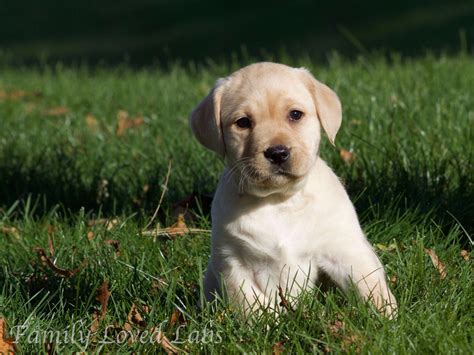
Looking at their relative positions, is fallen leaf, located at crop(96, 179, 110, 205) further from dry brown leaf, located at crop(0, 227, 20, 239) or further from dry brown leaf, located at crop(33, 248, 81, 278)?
dry brown leaf, located at crop(33, 248, 81, 278)

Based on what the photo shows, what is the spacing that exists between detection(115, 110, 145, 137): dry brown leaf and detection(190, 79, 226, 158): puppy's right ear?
282 cm

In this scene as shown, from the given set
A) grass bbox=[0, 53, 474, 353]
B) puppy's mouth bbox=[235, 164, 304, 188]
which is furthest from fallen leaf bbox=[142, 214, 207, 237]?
puppy's mouth bbox=[235, 164, 304, 188]

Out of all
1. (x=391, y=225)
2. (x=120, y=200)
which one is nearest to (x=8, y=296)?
(x=120, y=200)

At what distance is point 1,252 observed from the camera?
183 inches

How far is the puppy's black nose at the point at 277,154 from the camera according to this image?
3.58 m

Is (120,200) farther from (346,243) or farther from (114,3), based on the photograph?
(114,3)

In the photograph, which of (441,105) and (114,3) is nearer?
(441,105)

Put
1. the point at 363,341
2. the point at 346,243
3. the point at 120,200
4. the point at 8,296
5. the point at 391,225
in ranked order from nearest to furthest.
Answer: the point at 363,341 → the point at 346,243 → the point at 8,296 → the point at 391,225 → the point at 120,200

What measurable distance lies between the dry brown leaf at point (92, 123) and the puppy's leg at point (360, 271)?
361cm

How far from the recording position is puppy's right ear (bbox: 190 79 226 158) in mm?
3807

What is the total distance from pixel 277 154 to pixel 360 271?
1.85 ft

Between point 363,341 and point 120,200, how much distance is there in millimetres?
2464

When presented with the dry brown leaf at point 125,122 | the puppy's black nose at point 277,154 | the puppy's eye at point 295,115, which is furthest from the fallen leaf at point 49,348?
the dry brown leaf at point 125,122

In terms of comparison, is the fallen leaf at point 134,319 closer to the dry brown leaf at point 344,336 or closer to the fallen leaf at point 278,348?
the fallen leaf at point 278,348
